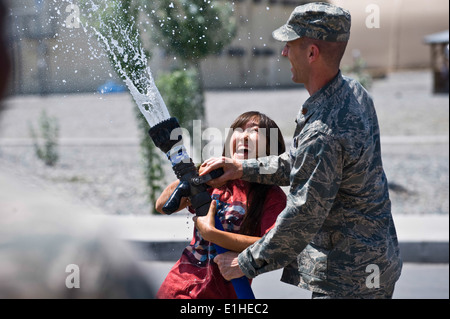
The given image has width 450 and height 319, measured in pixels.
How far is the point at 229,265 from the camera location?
2363mm

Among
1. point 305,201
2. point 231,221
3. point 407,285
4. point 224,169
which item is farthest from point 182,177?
point 407,285

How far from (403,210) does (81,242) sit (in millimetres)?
6742

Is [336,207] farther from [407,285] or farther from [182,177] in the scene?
[407,285]

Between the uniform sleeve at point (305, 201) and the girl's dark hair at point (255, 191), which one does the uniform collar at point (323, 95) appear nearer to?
the uniform sleeve at point (305, 201)

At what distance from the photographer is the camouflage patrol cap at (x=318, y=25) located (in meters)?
2.24

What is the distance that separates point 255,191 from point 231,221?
172mm

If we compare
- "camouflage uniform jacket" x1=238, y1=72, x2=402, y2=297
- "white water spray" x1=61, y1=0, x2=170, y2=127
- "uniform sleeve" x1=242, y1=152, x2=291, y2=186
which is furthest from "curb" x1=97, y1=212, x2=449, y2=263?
"camouflage uniform jacket" x1=238, y1=72, x2=402, y2=297

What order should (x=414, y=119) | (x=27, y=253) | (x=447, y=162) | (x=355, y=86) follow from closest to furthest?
(x=27, y=253)
(x=355, y=86)
(x=447, y=162)
(x=414, y=119)

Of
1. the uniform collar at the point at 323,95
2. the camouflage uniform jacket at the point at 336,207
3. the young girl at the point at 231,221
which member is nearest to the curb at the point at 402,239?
the young girl at the point at 231,221

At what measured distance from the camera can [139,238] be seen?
5895mm

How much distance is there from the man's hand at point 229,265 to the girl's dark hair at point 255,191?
0.16m

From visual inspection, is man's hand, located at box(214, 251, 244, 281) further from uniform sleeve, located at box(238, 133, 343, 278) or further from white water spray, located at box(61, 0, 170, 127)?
white water spray, located at box(61, 0, 170, 127)

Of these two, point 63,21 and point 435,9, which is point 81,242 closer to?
point 63,21
